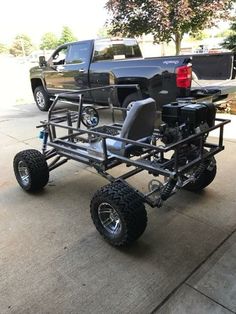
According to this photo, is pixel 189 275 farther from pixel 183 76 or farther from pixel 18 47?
pixel 18 47

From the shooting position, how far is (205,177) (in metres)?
3.48

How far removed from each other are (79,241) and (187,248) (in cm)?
96

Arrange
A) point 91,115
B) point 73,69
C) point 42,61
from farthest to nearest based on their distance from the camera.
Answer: point 42,61, point 73,69, point 91,115

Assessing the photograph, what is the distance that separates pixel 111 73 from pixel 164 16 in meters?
4.87

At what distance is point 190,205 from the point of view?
3387 millimetres

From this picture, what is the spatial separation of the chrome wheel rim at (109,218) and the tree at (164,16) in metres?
8.99

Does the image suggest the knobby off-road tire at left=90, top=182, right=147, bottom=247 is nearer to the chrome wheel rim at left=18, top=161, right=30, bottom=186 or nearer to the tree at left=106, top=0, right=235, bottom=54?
the chrome wheel rim at left=18, top=161, right=30, bottom=186

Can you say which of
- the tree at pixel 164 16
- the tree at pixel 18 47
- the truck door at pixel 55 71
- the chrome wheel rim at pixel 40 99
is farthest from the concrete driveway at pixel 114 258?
the tree at pixel 18 47

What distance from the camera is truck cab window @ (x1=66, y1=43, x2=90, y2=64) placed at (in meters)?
7.24

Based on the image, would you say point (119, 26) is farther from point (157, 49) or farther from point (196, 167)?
point (196, 167)

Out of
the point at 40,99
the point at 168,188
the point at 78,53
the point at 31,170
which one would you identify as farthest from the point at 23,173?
the point at 40,99

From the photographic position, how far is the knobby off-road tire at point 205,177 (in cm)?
340

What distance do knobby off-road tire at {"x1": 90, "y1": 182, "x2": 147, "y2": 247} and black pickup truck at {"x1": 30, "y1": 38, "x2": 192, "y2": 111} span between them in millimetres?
2246

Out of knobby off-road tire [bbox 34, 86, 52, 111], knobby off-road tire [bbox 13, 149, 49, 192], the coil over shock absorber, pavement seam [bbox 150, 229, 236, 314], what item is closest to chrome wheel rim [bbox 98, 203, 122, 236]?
the coil over shock absorber
